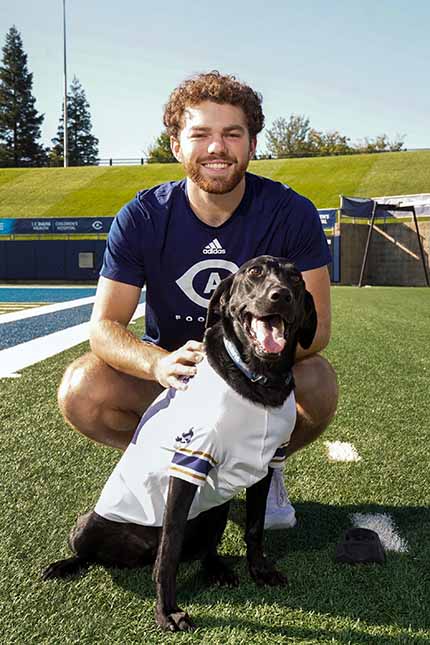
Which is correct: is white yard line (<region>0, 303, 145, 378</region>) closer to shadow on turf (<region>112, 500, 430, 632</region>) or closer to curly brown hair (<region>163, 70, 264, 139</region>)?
curly brown hair (<region>163, 70, 264, 139</region>)

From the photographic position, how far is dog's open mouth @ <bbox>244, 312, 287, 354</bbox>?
2.12 meters

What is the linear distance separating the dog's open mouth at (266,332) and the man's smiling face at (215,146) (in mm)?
841

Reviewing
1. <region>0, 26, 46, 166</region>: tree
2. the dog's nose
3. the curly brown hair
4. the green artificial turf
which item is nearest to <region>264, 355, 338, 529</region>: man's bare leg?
the green artificial turf

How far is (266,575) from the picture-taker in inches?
88.8

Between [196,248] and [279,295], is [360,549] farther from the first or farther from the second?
[196,248]

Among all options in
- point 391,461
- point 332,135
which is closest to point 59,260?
point 391,461

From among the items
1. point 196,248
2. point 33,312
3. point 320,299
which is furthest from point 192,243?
point 33,312

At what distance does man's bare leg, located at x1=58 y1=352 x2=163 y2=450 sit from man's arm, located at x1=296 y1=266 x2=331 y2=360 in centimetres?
80

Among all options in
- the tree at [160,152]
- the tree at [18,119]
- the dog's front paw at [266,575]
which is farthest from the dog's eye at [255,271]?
the tree at [18,119]

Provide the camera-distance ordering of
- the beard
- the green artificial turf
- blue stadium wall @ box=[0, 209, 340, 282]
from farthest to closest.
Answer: blue stadium wall @ box=[0, 209, 340, 282] < the beard < the green artificial turf

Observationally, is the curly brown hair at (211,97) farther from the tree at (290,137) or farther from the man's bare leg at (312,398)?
the tree at (290,137)

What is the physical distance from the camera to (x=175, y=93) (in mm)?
2961

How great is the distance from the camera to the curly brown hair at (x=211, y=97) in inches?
111

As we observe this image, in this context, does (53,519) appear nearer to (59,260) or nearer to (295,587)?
(295,587)
